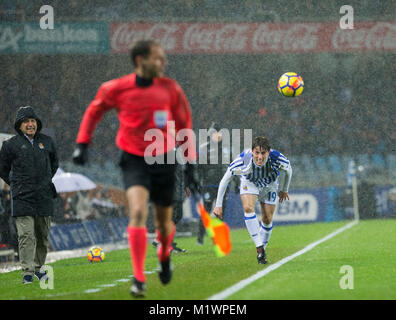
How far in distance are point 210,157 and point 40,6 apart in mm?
18368

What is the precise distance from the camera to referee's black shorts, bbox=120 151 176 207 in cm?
615

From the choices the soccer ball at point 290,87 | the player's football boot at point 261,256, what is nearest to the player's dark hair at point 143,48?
the player's football boot at point 261,256

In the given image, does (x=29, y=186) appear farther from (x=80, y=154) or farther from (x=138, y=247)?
(x=138, y=247)

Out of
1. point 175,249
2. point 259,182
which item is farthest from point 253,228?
point 175,249

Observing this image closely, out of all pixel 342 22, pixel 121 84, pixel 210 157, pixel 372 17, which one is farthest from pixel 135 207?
pixel 372 17

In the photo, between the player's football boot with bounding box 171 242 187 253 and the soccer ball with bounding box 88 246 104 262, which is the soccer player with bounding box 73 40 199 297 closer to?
the soccer ball with bounding box 88 246 104 262

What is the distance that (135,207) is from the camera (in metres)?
5.99

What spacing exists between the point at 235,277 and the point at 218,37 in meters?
23.8

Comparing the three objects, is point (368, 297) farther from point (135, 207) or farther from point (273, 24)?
point (273, 24)

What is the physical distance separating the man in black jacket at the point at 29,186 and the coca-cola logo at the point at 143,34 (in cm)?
2156

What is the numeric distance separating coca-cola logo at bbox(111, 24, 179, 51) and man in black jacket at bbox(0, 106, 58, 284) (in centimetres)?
2156

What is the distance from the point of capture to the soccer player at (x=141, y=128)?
239 inches

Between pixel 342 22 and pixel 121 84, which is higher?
pixel 342 22

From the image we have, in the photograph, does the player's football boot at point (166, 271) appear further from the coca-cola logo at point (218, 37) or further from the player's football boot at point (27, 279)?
the coca-cola logo at point (218, 37)
